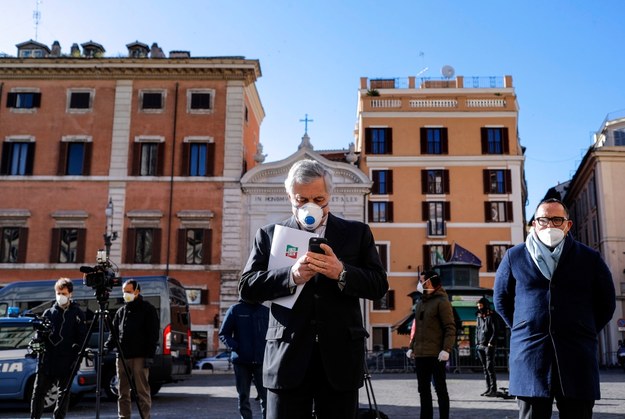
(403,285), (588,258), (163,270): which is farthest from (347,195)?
(588,258)

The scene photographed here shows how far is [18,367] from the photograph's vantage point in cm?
1158

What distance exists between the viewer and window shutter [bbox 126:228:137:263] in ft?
110

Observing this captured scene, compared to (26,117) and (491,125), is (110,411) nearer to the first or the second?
(26,117)

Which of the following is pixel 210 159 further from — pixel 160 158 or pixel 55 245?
pixel 55 245

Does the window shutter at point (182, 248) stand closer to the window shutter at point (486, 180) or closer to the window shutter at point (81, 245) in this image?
the window shutter at point (81, 245)

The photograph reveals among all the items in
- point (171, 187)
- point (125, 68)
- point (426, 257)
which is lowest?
point (426, 257)

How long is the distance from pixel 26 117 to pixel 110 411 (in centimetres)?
2762

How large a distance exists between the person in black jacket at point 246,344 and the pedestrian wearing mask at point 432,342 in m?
1.93

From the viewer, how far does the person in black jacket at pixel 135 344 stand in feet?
27.1

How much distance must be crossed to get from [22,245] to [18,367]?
23851 millimetres

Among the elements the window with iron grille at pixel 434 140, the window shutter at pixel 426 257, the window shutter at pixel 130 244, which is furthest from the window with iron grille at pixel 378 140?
the window shutter at pixel 130 244

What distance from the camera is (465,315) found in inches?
988


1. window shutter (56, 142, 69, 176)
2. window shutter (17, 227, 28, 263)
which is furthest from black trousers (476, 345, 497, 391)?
window shutter (56, 142, 69, 176)

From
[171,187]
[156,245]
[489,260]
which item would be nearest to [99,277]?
Result: [156,245]
